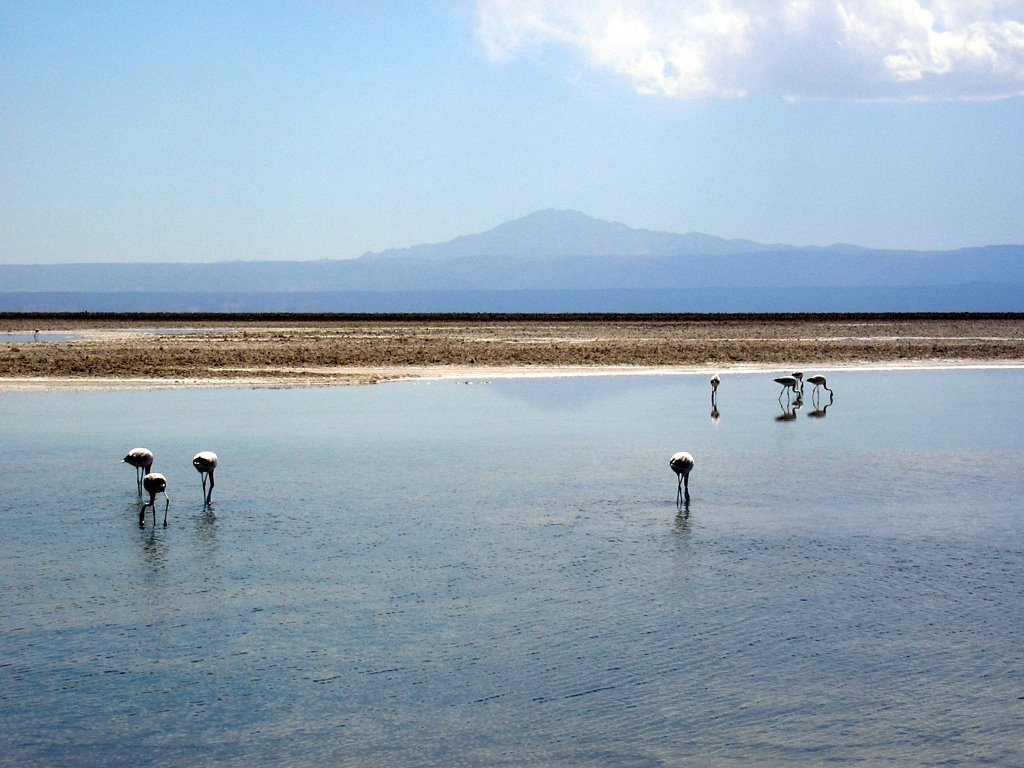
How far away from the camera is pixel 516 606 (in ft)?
35.7

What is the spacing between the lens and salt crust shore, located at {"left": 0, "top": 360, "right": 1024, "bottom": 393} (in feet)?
111

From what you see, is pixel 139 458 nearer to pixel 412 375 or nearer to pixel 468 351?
pixel 412 375

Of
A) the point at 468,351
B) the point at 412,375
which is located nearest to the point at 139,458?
the point at 412,375

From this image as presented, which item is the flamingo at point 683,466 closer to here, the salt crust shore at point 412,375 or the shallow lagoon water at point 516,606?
the shallow lagoon water at point 516,606

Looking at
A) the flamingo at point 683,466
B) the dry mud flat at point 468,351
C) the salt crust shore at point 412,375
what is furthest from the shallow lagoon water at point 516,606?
the dry mud flat at point 468,351

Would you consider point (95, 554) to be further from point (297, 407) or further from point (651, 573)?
point (297, 407)

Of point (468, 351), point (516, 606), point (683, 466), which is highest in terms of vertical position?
point (468, 351)

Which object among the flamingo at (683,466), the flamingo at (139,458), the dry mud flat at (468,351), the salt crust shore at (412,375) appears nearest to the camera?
the flamingo at (683,466)

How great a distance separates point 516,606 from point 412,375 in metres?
26.6

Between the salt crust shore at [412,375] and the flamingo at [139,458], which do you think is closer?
the flamingo at [139,458]

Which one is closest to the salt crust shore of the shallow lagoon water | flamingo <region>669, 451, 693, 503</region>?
the shallow lagoon water

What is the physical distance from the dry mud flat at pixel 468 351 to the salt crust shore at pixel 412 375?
0.07 meters

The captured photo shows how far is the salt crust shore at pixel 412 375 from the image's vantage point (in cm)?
3369

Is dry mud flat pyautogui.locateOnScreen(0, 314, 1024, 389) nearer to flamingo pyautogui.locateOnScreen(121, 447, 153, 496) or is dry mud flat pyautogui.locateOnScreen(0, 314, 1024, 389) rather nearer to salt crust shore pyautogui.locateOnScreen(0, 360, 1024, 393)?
salt crust shore pyautogui.locateOnScreen(0, 360, 1024, 393)
